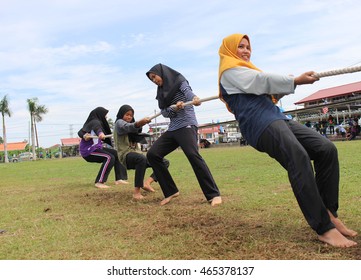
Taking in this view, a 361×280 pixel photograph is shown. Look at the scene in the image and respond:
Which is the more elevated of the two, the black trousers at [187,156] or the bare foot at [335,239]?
the black trousers at [187,156]

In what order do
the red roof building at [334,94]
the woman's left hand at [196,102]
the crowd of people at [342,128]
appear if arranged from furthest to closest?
the red roof building at [334,94]
the crowd of people at [342,128]
the woman's left hand at [196,102]

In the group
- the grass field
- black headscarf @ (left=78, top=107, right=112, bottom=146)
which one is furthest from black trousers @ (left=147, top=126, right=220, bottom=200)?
black headscarf @ (left=78, top=107, right=112, bottom=146)

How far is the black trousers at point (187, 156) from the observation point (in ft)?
17.5

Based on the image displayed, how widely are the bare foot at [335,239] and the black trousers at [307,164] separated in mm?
36

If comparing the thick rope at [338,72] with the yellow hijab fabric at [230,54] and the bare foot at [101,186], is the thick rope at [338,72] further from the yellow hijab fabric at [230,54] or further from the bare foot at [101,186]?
the bare foot at [101,186]

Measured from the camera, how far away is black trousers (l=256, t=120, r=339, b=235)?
305 centimetres

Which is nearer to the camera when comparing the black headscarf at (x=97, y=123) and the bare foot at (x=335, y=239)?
the bare foot at (x=335, y=239)

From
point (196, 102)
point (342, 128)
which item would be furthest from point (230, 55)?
point (342, 128)

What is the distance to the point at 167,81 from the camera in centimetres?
562

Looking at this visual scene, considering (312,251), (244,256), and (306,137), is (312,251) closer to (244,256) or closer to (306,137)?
(244,256)

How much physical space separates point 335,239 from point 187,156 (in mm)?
2759

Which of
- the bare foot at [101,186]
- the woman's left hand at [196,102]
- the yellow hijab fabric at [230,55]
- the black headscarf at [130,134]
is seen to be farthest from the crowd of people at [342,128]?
the yellow hijab fabric at [230,55]

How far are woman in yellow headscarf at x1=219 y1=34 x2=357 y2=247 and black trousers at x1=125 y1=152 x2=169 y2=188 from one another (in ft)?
9.83

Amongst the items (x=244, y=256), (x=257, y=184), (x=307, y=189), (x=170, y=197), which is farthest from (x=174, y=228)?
(x=257, y=184)
